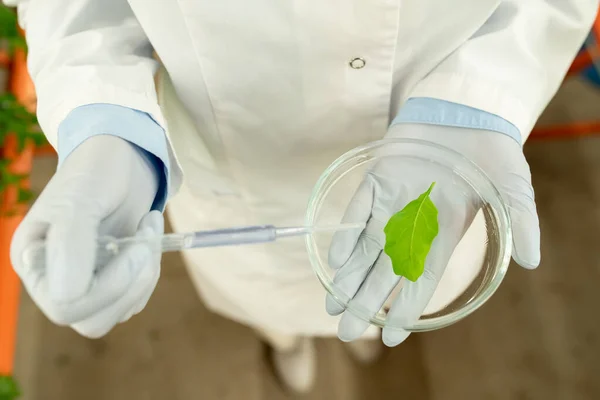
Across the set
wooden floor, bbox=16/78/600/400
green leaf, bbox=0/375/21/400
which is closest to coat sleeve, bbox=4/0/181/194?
green leaf, bbox=0/375/21/400

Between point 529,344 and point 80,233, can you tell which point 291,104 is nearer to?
point 80,233

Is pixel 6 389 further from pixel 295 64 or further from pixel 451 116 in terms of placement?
pixel 451 116

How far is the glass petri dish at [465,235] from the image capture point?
1.89 feet

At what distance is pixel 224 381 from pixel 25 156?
74 centimetres

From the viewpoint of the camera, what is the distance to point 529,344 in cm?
131

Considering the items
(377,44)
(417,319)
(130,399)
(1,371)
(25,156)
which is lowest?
(130,399)

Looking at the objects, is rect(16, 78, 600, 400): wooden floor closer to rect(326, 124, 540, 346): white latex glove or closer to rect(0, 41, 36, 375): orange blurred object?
rect(0, 41, 36, 375): orange blurred object

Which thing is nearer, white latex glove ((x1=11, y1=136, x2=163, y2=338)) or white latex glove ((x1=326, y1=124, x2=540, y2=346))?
white latex glove ((x1=11, y1=136, x2=163, y2=338))

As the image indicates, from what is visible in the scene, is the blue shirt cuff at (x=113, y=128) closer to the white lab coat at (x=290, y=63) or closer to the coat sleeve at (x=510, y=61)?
the white lab coat at (x=290, y=63)

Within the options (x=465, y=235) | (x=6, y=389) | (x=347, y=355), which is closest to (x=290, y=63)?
(x=465, y=235)

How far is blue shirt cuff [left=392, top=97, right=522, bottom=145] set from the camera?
61 centimetres

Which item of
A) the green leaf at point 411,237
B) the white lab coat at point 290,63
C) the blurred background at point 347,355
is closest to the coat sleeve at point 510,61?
the white lab coat at point 290,63

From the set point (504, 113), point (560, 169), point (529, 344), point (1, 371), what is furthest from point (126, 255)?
point (560, 169)

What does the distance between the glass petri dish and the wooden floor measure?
2.45ft
